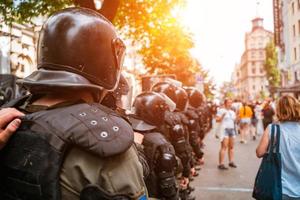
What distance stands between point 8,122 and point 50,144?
0.28m

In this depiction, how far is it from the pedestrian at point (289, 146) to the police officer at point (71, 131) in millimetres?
2574

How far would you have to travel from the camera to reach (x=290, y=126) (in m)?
3.90

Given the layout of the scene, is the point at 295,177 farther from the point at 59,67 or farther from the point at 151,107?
the point at 59,67

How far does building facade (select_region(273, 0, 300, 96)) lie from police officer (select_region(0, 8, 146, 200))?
42.2 m

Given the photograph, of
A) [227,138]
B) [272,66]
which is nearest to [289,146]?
[227,138]

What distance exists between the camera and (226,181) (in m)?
8.12

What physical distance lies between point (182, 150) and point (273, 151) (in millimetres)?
1574

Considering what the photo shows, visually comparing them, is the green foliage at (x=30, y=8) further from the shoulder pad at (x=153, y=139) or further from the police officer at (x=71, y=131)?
the police officer at (x=71, y=131)

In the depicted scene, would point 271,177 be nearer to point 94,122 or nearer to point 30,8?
point 94,122

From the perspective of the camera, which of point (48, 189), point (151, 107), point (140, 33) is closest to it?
point (48, 189)

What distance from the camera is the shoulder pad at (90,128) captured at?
137 centimetres

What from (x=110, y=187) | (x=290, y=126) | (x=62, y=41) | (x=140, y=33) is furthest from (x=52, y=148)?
(x=140, y=33)

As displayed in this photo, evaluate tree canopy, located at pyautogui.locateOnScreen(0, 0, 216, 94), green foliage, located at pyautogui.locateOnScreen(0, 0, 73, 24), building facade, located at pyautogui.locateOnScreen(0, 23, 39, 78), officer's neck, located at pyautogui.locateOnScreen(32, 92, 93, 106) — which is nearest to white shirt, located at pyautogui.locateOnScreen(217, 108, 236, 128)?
tree canopy, located at pyautogui.locateOnScreen(0, 0, 216, 94)

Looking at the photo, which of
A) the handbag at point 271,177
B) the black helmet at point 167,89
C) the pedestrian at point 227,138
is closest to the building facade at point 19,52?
the pedestrian at point 227,138
